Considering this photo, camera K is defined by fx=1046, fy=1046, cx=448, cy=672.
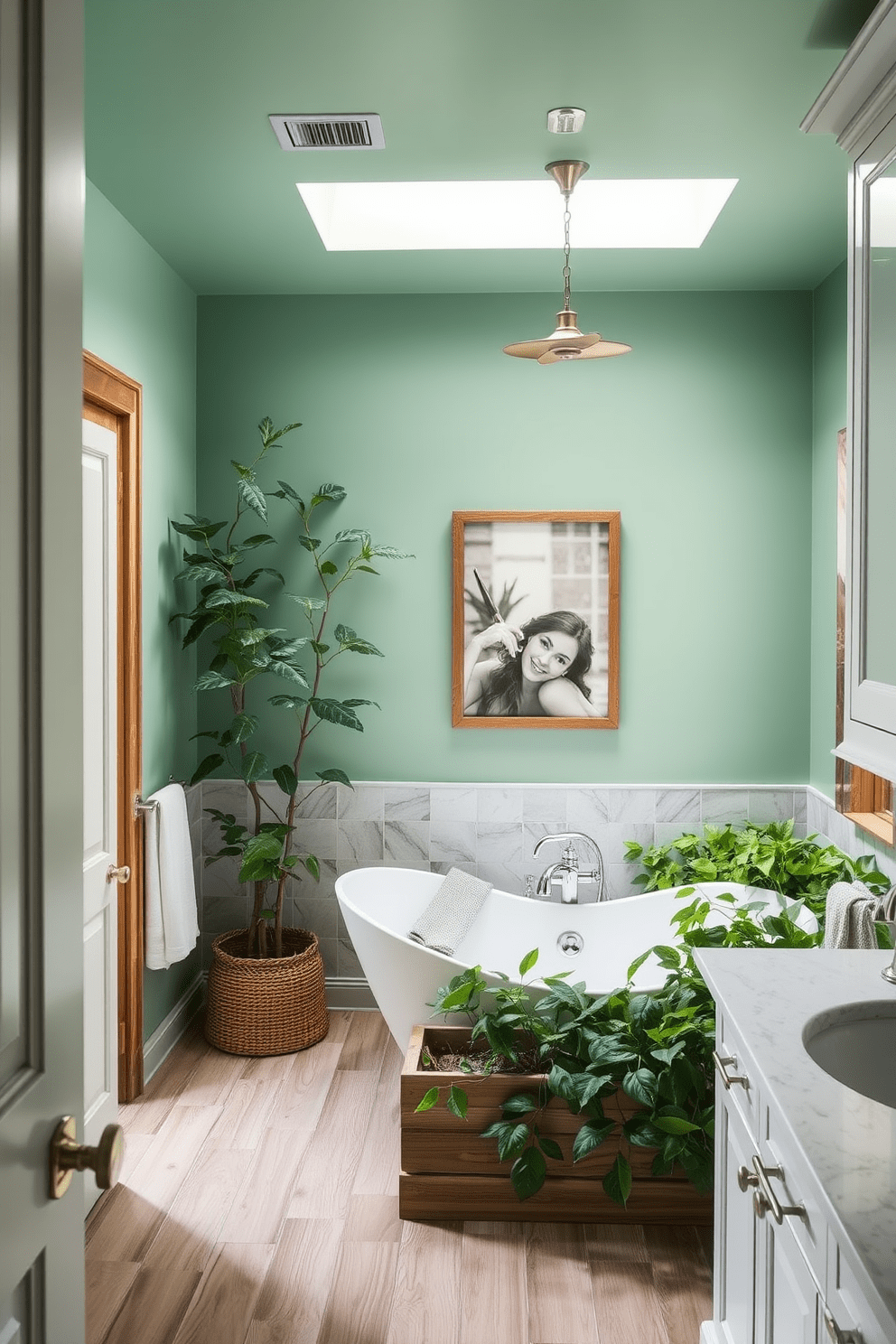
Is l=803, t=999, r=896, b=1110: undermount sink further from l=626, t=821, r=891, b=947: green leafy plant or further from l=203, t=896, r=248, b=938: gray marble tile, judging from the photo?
l=203, t=896, r=248, b=938: gray marble tile

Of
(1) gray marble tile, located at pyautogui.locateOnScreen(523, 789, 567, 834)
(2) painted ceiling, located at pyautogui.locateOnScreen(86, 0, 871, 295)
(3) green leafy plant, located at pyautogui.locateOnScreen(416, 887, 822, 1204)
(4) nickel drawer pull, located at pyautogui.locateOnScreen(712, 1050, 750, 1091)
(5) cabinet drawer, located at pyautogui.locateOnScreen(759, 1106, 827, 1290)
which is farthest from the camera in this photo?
(1) gray marble tile, located at pyautogui.locateOnScreen(523, 789, 567, 834)

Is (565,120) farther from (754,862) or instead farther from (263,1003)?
(263,1003)

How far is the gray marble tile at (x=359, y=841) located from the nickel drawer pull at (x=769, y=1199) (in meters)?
2.56

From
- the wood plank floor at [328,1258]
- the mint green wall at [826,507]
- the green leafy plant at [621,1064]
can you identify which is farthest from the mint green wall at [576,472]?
the wood plank floor at [328,1258]

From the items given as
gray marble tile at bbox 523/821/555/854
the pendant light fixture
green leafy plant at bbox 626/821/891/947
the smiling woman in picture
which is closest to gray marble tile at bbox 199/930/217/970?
gray marble tile at bbox 523/821/555/854

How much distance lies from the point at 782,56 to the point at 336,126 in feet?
3.42

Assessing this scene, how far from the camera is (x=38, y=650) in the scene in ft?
3.14

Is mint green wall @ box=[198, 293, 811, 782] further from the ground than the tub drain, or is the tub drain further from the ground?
mint green wall @ box=[198, 293, 811, 782]

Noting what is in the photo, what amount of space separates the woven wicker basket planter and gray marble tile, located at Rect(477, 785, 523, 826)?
0.84 meters

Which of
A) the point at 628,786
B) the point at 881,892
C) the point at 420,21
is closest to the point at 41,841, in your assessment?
the point at 420,21

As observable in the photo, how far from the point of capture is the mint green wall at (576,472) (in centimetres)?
391

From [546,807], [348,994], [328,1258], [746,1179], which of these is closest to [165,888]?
[348,994]

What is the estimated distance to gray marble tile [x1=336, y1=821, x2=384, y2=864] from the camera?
4020 millimetres

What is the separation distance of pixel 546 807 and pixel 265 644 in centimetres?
122
